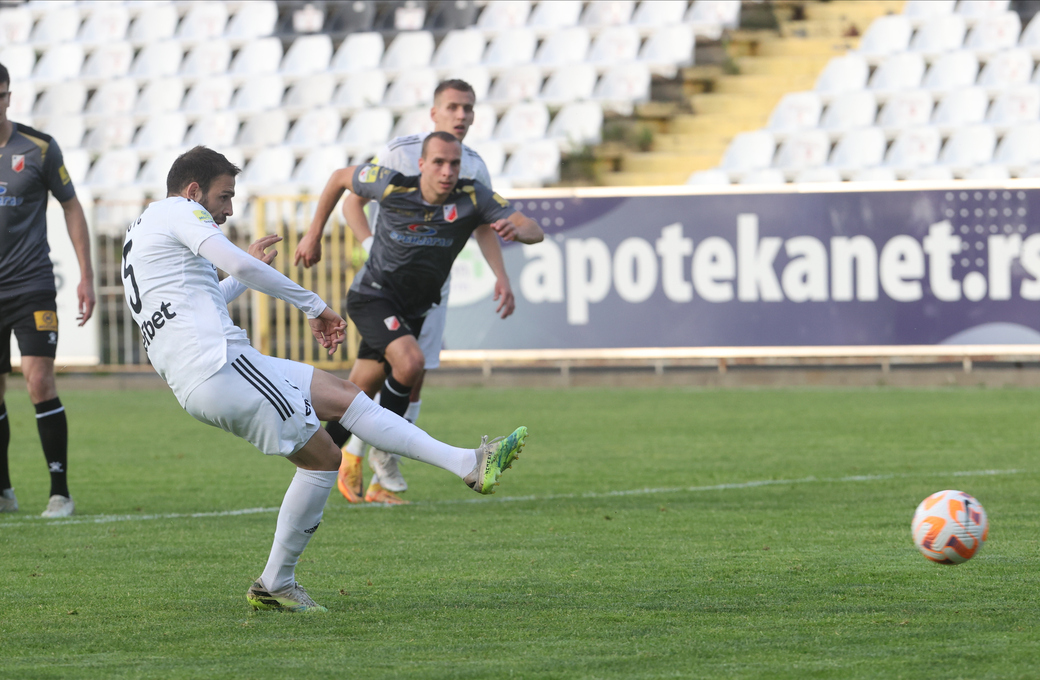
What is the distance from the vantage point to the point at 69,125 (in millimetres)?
21219

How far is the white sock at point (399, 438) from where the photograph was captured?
4.24 metres

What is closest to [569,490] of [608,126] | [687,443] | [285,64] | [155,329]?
[687,443]

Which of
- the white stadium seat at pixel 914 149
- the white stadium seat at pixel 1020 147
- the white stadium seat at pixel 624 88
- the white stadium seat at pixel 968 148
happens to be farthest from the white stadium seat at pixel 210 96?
the white stadium seat at pixel 1020 147

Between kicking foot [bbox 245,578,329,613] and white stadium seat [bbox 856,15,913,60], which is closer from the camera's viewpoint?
kicking foot [bbox 245,578,329,613]

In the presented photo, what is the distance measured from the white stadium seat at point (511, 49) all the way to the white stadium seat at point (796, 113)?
13.1 ft

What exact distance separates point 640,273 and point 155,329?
413 inches

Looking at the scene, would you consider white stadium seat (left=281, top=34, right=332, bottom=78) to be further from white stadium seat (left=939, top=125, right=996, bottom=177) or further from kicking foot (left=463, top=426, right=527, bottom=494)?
kicking foot (left=463, top=426, right=527, bottom=494)

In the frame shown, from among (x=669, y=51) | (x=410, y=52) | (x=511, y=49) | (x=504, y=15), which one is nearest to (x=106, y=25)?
(x=410, y=52)

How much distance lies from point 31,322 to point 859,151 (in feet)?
41.5

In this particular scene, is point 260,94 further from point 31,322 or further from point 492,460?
point 492,460

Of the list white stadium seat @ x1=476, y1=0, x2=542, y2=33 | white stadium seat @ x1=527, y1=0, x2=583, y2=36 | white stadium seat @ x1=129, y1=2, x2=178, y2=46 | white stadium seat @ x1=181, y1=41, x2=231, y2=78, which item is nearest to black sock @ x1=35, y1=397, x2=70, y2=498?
white stadium seat @ x1=527, y1=0, x2=583, y2=36

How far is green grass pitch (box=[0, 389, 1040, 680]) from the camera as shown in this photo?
11.6 feet

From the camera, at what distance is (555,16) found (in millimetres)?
21016

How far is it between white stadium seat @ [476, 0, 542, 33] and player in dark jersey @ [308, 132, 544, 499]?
14.5 m
